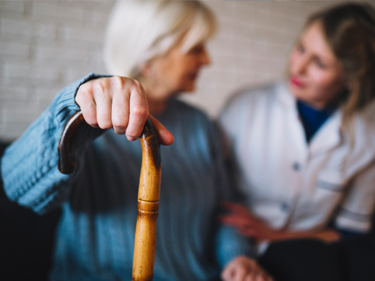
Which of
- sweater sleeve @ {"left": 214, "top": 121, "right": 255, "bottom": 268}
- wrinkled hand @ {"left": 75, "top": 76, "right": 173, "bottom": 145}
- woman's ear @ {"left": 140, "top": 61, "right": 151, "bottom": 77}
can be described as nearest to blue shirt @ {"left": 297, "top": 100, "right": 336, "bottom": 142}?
sweater sleeve @ {"left": 214, "top": 121, "right": 255, "bottom": 268}

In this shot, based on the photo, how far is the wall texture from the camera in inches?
27.9

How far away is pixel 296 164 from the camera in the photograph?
2.74 ft

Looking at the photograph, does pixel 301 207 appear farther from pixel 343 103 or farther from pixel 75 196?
pixel 75 196

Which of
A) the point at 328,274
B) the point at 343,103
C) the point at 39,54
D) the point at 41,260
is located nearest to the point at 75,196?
the point at 41,260

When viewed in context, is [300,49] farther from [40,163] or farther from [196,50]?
[40,163]

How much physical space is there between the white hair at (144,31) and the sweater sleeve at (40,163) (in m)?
0.29

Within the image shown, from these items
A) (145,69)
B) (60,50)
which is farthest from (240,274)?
(60,50)

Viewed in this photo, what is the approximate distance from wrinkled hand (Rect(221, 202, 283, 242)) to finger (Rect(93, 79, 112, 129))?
0.56 m

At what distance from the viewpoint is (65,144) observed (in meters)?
0.28

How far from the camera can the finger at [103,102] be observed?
0.28 metres

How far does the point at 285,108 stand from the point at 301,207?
1.03 ft

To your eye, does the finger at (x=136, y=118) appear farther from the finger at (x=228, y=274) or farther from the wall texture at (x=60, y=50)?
the wall texture at (x=60, y=50)

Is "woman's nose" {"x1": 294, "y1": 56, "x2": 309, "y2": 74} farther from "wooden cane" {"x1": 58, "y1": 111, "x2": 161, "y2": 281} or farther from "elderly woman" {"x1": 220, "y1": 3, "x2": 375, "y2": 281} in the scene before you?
"wooden cane" {"x1": 58, "y1": 111, "x2": 161, "y2": 281}

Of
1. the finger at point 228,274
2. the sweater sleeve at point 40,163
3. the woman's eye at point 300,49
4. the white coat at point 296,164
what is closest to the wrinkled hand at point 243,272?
the finger at point 228,274
